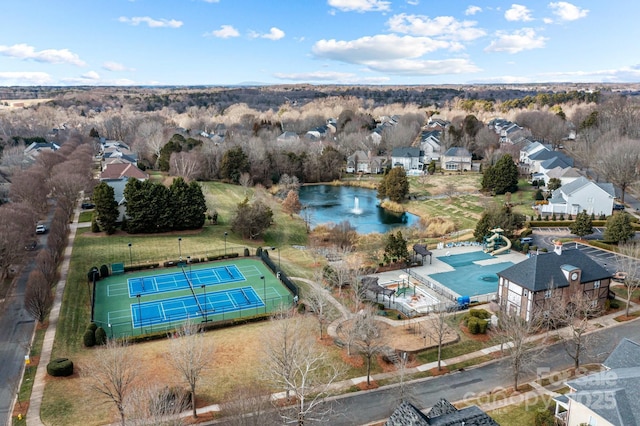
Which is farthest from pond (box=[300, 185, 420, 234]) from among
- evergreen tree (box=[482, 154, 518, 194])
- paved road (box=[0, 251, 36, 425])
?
paved road (box=[0, 251, 36, 425])

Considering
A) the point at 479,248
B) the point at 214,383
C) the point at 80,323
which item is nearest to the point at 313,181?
the point at 479,248

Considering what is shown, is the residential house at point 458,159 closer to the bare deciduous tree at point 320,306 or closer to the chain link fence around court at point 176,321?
the bare deciduous tree at point 320,306

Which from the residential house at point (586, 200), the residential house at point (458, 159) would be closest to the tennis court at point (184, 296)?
the residential house at point (586, 200)

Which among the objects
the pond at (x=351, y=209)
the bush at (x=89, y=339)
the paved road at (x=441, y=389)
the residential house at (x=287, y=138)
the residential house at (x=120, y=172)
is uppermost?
the residential house at (x=287, y=138)

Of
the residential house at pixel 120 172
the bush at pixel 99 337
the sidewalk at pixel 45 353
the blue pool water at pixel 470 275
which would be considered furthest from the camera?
the residential house at pixel 120 172

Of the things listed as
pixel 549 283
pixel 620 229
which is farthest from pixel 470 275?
pixel 620 229

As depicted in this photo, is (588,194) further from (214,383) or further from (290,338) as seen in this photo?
(214,383)

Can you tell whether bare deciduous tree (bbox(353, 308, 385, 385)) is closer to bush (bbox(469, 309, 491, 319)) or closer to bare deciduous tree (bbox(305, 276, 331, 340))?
bare deciduous tree (bbox(305, 276, 331, 340))
